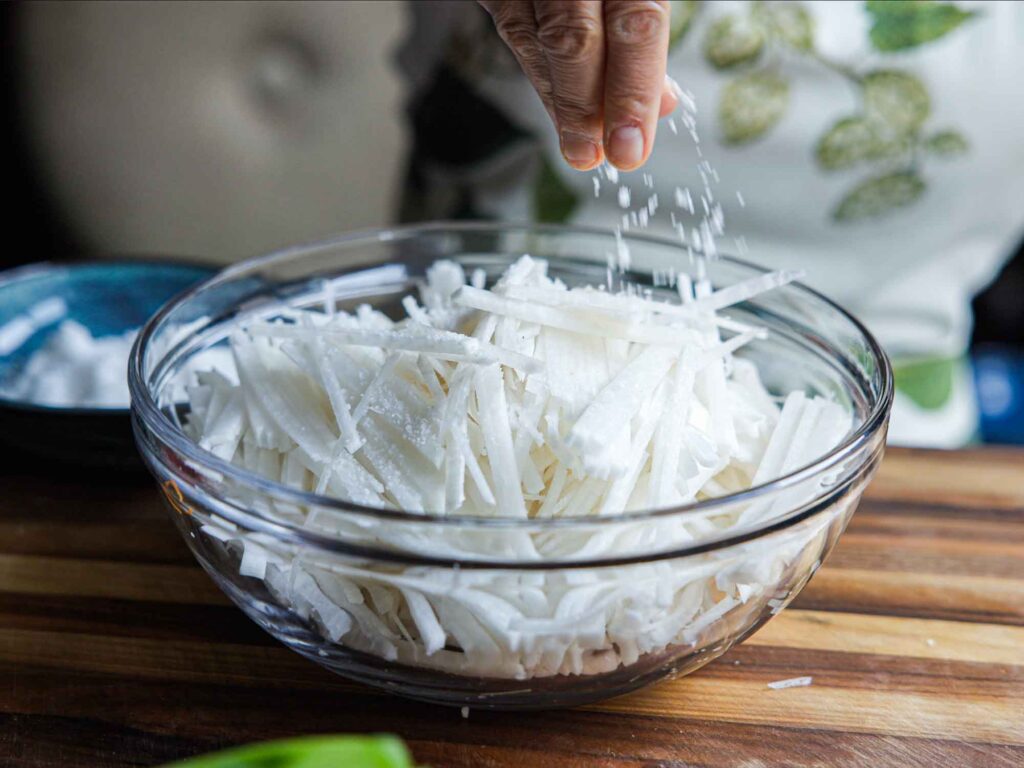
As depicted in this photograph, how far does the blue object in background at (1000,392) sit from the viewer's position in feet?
7.04

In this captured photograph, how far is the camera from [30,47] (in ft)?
7.18

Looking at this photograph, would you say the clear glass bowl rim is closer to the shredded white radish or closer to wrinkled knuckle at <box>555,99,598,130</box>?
the shredded white radish

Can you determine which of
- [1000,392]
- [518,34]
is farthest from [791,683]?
[1000,392]

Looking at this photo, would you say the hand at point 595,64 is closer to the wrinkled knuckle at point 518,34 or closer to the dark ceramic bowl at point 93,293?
the wrinkled knuckle at point 518,34

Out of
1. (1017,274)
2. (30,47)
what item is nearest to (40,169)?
(30,47)

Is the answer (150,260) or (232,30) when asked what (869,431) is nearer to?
(150,260)

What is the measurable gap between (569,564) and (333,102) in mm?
1769

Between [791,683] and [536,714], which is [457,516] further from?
[791,683]

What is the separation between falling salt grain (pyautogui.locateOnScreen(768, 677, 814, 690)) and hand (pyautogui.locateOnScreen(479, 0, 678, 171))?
43 centimetres

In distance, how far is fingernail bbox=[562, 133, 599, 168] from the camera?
0.82 meters

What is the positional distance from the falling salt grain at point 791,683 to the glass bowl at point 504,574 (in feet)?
0.31

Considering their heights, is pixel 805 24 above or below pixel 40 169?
A: above

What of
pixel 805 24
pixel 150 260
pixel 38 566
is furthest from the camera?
pixel 805 24

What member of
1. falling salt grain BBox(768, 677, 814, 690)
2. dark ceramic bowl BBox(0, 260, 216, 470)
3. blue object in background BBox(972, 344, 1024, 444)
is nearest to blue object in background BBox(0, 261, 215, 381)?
dark ceramic bowl BBox(0, 260, 216, 470)
